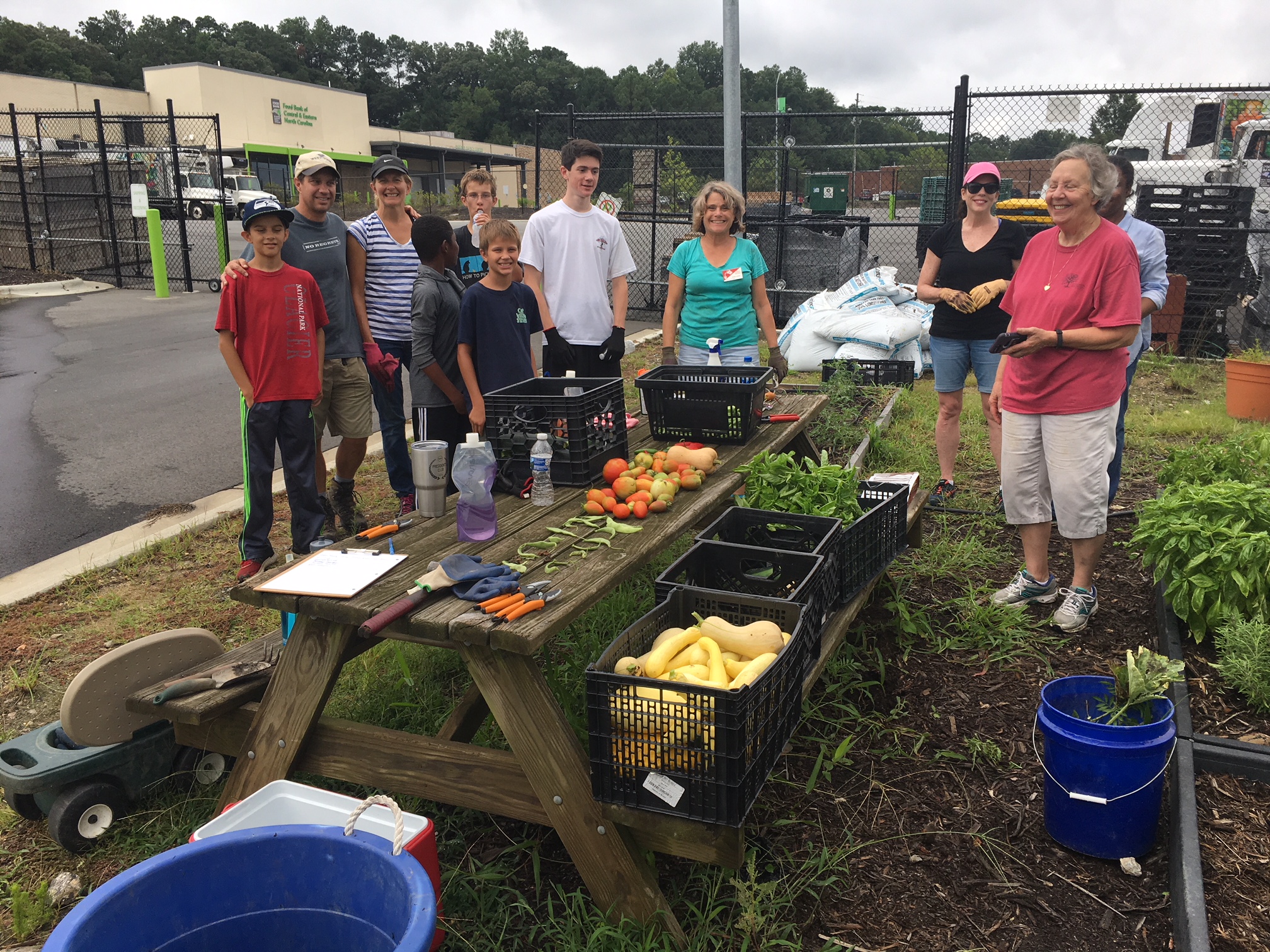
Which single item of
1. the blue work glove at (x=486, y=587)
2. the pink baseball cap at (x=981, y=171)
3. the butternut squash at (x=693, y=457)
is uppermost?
the pink baseball cap at (x=981, y=171)

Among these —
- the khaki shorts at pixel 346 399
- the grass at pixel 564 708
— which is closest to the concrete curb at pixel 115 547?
the grass at pixel 564 708

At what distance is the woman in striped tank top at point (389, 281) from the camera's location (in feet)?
18.1

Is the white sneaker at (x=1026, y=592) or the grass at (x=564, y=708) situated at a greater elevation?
the white sneaker at (x=1026, y=592)

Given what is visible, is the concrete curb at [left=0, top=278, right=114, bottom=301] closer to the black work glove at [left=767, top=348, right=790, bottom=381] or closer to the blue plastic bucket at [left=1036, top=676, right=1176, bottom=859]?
the black work glove at [left=767, top=348, right=790, bottom=381]

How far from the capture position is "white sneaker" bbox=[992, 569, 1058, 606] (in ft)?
15.2

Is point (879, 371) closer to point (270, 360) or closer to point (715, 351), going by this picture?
point (715, 351)

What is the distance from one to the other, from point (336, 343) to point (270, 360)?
0.71 meters

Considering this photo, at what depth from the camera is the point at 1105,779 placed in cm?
279

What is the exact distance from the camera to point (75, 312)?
622 inches

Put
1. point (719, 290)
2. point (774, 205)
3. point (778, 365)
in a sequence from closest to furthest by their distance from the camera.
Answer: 1. point (778, 365)
2. point (719, 290)
3. point (774, 205)

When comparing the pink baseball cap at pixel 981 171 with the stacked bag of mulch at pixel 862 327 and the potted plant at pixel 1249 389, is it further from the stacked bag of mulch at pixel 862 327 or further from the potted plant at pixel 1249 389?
the stacked bag of mulch at pixel 862 327

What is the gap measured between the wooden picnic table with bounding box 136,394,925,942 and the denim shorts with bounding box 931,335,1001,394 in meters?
3.14

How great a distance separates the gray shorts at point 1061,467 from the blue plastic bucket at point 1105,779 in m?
1.40

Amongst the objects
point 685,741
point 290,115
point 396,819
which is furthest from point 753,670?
point 290,115
